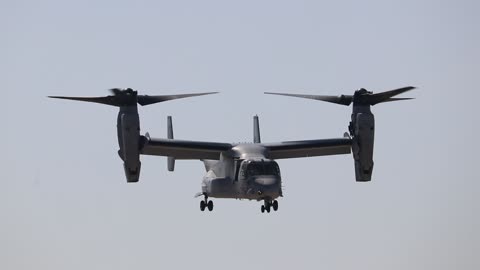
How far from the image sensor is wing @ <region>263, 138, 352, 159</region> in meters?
62.9

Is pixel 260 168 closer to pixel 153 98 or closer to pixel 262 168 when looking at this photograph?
pixel 262 168

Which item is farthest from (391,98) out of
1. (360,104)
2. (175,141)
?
(175,141)

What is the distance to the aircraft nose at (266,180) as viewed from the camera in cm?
5906

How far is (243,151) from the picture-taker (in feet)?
203

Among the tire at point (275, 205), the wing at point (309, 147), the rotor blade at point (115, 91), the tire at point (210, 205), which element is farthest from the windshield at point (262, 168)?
the rotor blade at point (115, 91)

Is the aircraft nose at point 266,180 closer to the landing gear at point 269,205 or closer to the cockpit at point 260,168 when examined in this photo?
the cockpit at point 260,168

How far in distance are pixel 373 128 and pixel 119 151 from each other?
1086cm

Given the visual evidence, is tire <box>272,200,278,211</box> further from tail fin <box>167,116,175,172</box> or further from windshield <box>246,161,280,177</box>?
→ tail fin <box>167,116,175,172</box>

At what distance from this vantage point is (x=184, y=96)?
5772 centimetres

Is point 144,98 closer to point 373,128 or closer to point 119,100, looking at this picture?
point 119,100

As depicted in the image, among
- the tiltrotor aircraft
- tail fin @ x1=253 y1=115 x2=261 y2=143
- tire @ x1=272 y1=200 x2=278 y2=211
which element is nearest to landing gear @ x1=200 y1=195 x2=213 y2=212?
the tiltrotor aircraft

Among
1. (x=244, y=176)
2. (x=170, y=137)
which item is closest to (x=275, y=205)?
(x=244, y=176)

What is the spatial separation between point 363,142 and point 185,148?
338 inches

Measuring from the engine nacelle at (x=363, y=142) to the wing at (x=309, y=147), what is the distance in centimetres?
283
